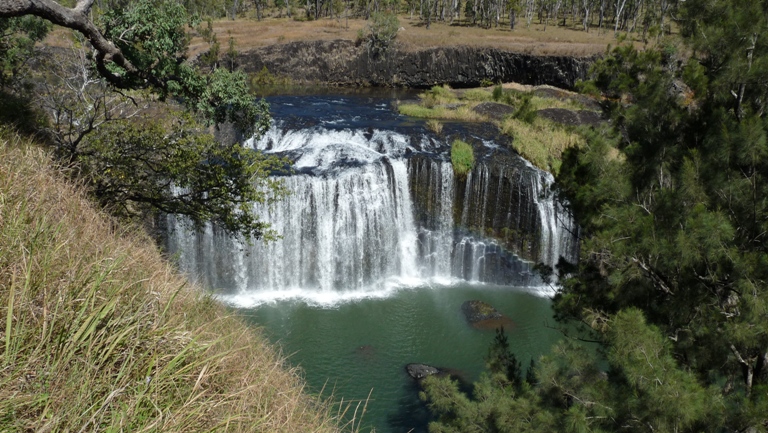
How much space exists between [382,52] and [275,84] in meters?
10.9

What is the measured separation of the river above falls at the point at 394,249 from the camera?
634 inches

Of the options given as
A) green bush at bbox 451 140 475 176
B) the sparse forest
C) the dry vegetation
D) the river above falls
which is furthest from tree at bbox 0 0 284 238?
the sparse forest

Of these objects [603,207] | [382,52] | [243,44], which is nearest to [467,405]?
[603,207]

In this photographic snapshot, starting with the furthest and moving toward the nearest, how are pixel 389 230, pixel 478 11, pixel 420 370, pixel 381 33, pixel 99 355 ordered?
pixel 478 11, pixel 381 33, pixel 389 230, pixel 420 370, pixel 99 355

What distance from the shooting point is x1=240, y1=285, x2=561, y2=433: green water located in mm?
12367

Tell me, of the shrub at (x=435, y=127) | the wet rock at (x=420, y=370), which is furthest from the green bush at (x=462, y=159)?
the wet rock at (x=420, y=370)

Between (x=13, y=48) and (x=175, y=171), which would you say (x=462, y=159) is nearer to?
→ (x=175, y=171)

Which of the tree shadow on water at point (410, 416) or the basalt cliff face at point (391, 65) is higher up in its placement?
the basalt cliff face at point (391, 65)

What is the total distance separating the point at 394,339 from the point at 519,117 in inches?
567

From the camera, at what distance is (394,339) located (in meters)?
15.0

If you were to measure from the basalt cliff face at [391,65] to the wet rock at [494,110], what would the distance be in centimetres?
2061

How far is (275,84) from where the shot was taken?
44.8 metres

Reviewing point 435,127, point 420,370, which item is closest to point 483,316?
point 420,370

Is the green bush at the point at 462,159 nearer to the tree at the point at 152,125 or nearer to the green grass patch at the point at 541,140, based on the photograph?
the green grass patch at the point at 541,140
